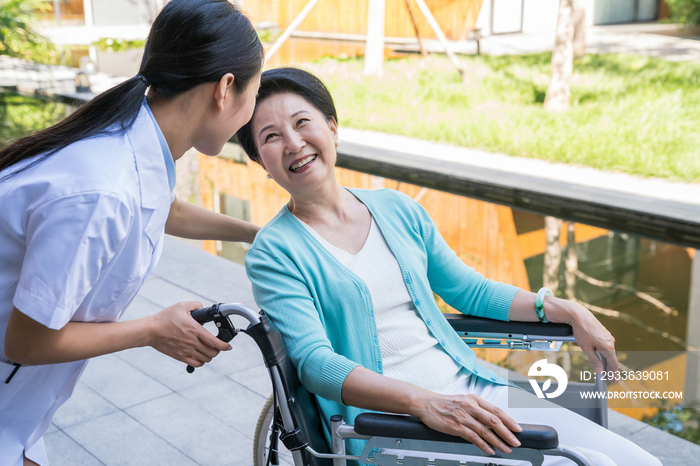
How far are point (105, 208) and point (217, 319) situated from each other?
396mm

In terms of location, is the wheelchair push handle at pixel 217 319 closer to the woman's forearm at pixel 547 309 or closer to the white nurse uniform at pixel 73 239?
the white nurse uniform at pixel 73 239

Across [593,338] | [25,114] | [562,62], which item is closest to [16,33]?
[25,114]

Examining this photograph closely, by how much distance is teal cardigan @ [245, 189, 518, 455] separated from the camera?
1528 millimetres

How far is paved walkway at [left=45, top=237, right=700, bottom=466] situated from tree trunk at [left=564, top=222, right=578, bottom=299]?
1.92 m

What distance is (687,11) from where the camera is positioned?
16922 mm

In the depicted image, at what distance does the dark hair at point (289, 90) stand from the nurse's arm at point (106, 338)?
62 cm

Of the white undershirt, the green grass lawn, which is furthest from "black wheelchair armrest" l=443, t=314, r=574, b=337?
the green grass lawn

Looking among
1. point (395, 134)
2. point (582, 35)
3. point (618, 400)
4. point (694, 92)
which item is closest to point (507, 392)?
point (618, 400)

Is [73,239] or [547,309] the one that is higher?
[73,239]

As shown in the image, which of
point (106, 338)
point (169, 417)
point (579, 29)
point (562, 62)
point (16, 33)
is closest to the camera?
point (106, 338)

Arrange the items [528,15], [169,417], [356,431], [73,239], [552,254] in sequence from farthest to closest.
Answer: [528,15]
[552,254]
[169,417]
[356,431]
[73,239]

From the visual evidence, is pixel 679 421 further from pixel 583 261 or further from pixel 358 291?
pixel 583 261

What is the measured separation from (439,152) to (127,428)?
5.89m

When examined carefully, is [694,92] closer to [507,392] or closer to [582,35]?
[582,35]
